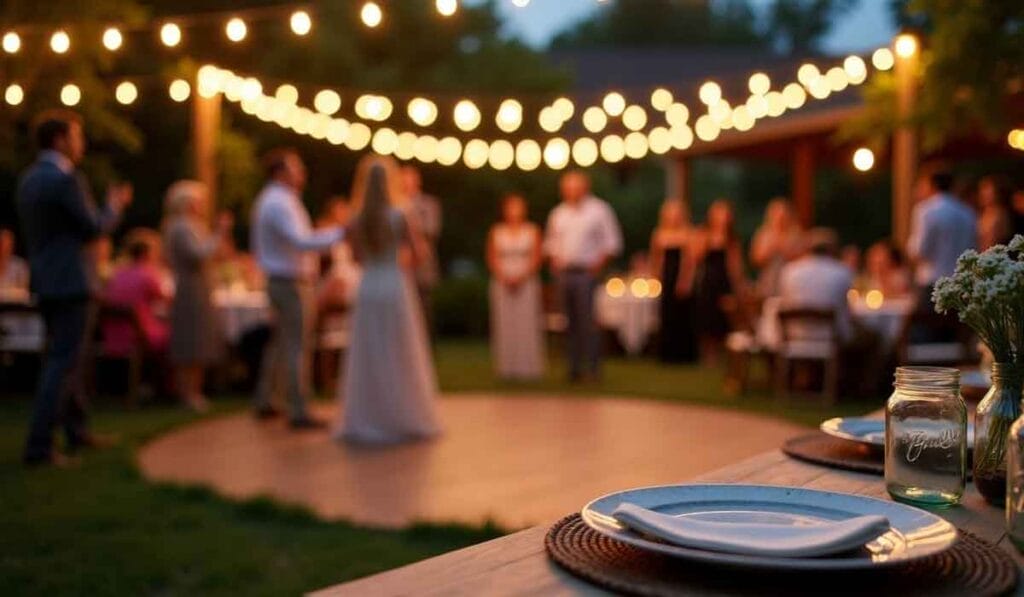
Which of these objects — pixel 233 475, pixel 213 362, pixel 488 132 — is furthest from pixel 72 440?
pixel 488 132

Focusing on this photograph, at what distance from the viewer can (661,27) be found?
44438 millimetres

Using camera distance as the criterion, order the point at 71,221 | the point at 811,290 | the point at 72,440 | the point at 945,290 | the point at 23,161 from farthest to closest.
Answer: the point at 23,161, the point at 811,290, the point at 72,440, the point at 71,221, the point at 945,290

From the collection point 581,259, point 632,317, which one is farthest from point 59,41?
point 632,317

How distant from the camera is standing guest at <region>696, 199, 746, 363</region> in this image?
1124 cm


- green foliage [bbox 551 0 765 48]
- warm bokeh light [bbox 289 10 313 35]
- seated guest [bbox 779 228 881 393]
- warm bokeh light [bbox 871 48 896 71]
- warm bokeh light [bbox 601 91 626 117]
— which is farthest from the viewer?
green foliage [bbox 551 0 765 48]

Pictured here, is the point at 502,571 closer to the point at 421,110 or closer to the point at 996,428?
the point at 996,428

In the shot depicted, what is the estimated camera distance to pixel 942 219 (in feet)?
23.8

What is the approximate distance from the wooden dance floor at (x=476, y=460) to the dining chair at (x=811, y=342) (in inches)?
33.1

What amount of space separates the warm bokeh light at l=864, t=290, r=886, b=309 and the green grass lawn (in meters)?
6.14

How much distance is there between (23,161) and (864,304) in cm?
762

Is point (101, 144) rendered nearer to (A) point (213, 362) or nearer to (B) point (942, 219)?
(A) point (213, 362)

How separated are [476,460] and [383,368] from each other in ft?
3.37

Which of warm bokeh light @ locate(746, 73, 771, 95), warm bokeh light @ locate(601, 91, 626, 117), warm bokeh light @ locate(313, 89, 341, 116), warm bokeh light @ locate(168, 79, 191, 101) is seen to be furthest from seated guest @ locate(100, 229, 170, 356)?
warm bokeh light @ locate(746, 73, 771, 95)

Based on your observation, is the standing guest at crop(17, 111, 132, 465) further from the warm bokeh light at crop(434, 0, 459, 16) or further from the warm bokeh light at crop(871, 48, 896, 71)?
the warm bokeh light at crop(871, 48, 896, 71)
